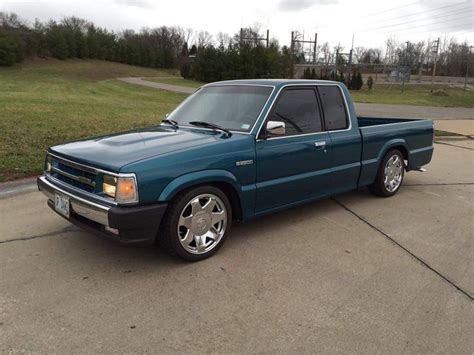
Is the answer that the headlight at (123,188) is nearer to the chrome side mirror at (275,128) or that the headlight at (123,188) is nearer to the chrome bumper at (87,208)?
the chrome bumper at (87,208)

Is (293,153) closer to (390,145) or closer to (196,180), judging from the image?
(196,180)

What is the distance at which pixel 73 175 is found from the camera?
13.3 ft

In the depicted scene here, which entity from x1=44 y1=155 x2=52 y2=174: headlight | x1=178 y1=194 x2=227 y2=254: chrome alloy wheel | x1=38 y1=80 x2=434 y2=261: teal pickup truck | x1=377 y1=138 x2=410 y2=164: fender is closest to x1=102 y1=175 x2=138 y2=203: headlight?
x1=38 y1=80 x2=434 y2=261: teal pickup truck

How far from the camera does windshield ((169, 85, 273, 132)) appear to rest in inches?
184

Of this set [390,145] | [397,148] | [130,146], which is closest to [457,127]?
[397,148]

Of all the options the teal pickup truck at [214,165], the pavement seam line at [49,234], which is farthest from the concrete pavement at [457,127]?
the pavement seam line at [49,234]

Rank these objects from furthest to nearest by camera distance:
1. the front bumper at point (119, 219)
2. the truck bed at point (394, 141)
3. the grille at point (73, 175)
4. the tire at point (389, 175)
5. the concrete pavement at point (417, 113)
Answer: the concrete pavement at point (417, 113) < the tire at point (389, 175) < the truck bed at point (394, 141) < the grille at point (73, 175) < the front bumper at point (119, 219)

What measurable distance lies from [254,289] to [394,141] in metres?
3.63

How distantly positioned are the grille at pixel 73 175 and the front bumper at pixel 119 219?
0.11 m

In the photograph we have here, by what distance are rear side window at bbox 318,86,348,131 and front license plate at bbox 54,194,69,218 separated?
9.92ft

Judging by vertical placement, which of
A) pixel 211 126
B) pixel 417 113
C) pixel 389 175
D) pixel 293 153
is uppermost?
pixel 211 126

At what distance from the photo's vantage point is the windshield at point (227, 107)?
15.3ft

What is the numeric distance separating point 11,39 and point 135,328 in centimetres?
6629

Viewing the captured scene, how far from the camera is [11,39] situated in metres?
59.2
